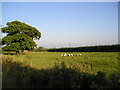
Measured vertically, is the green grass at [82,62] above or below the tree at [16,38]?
below

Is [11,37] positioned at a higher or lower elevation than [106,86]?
higher

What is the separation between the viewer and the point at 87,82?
3.38 metres

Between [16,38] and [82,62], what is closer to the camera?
[82,62]

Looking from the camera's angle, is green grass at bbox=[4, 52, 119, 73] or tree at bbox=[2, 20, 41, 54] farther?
tree at bbox=[2, 20, 41, 54]

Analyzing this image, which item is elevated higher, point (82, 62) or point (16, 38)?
point (16, 38)

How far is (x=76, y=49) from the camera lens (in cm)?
5222

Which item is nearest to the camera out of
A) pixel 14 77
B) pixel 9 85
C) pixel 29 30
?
pixel 9 85

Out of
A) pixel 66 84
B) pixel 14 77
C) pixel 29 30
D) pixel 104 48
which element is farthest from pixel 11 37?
pixel 104 48

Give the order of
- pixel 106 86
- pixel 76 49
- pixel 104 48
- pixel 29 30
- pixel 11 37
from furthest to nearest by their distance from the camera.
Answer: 1. pixel 76 49
2. pixel 104 48
3. pixel 29 30
4. pixel 11 37
5. pixel 106 86

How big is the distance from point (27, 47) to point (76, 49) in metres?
32.2

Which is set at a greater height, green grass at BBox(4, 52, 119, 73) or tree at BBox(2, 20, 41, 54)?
tree at BBox(2, 20, 41, 54)

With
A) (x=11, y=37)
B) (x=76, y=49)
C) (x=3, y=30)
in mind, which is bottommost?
(x=76, y=49)

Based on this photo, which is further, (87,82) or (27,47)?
(27,47)

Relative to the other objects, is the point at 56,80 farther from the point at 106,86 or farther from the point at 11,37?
the point at 11,37
